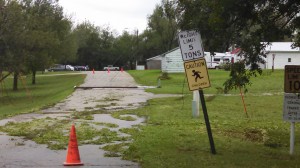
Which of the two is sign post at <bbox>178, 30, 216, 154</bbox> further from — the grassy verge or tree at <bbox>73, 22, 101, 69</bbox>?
tree at <bbox>73, 22, 101, 69</bbox>

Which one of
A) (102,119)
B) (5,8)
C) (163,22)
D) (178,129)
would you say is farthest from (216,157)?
(163,22)

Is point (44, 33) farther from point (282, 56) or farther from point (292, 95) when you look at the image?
point (292, 95)

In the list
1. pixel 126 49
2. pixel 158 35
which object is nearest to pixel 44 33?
pixel 158 35

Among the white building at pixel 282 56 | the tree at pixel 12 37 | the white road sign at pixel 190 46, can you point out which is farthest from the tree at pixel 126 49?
→ the white road sign at pixel 190 46

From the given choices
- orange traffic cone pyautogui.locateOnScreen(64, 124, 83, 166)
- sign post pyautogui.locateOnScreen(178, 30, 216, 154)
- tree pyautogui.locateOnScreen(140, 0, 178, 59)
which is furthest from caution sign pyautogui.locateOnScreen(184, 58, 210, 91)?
tree pyautogui.locateOnScreen(140, 0, 178, 59)

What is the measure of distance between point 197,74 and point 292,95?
2162mm

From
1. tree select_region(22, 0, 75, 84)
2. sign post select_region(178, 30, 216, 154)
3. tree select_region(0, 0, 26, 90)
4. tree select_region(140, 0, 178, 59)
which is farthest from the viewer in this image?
tree select_region(140, 0, 178, 59)

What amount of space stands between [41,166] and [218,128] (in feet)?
22.7

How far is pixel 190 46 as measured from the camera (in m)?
10.3

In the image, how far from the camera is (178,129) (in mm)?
A: 14117

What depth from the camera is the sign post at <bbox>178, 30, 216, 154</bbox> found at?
10.3 meters

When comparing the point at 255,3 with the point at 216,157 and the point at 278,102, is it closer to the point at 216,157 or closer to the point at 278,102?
the point at 216,157

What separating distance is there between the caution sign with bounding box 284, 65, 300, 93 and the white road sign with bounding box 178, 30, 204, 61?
1903 mm

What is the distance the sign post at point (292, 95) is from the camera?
400 inches
